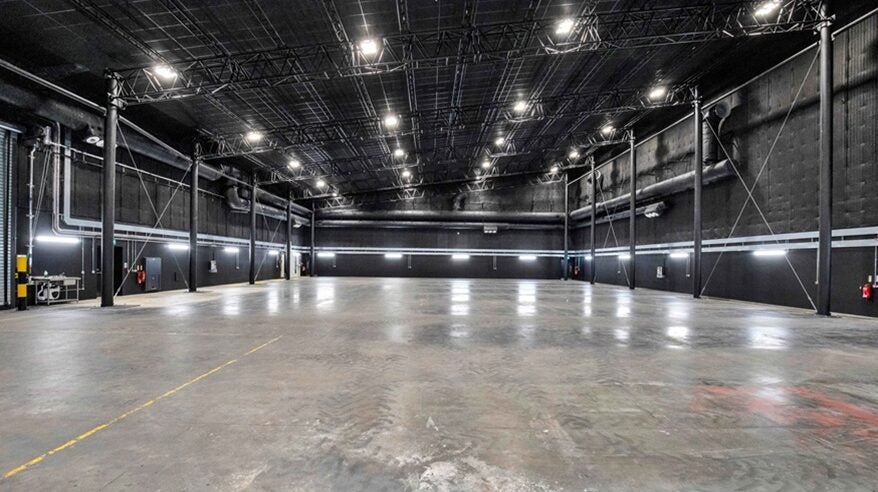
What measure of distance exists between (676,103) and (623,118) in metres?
4.01

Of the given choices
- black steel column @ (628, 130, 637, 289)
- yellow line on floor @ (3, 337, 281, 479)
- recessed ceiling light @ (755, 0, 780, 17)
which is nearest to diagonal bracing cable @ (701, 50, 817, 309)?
recessed ceiling light @ (755, 0, 780, 17)

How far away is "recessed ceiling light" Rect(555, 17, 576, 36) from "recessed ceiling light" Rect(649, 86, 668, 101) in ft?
24.4

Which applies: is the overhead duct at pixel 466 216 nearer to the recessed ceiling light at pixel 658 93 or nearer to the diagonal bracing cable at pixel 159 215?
the diagonal bracing cable at pixel 159 215

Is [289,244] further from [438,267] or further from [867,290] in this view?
[867,290]

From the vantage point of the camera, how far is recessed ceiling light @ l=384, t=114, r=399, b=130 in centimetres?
→ 1797

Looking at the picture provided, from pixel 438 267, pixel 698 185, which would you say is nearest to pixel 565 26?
pixel 698 185

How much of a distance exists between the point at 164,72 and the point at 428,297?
457 inches

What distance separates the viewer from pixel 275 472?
9.48ft

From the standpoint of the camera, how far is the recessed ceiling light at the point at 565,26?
12.1 metres

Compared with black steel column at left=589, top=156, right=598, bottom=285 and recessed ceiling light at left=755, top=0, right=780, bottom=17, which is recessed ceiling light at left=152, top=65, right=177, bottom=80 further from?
black steel column at left=589, top=156, right=598, bottom=285

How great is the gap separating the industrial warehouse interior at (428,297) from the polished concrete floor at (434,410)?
0.04 meters

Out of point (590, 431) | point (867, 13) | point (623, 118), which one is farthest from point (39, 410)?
point (623, 118)

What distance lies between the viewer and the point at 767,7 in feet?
40.0

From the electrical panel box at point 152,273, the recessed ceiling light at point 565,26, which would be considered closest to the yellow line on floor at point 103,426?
the recessed ceiling light at point 565,26
